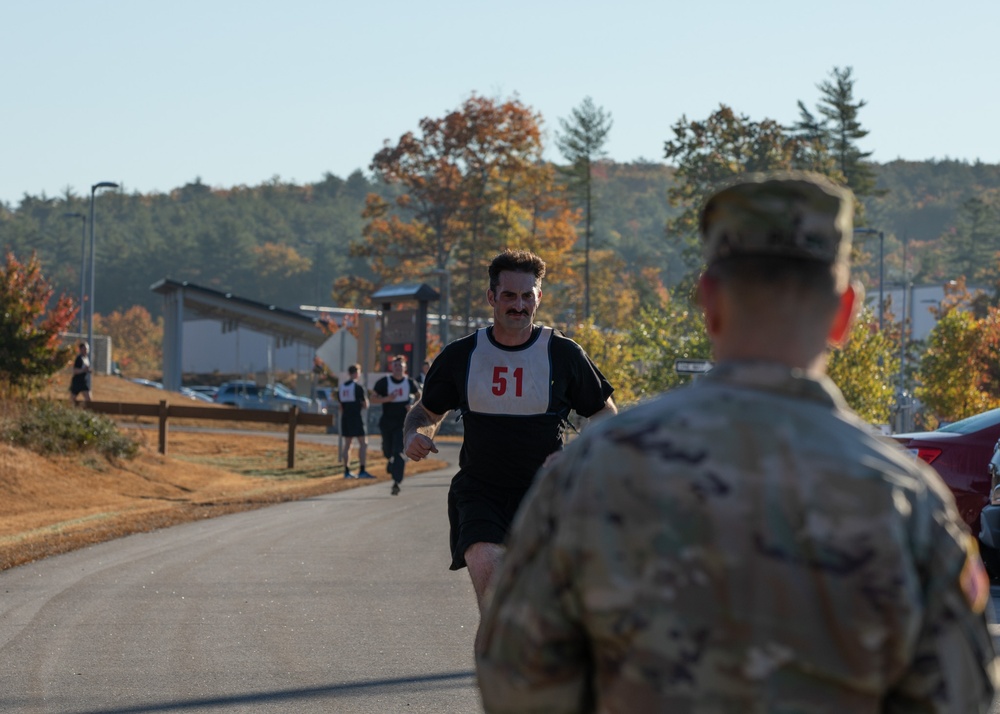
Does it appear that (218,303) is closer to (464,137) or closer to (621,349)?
(464,137)

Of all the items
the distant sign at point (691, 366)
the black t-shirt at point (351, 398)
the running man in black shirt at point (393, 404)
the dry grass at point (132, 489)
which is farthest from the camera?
the black t-shirt at point (351, 398)

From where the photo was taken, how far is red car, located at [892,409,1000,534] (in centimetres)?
1213

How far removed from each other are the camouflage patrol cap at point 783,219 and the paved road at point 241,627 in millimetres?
4846

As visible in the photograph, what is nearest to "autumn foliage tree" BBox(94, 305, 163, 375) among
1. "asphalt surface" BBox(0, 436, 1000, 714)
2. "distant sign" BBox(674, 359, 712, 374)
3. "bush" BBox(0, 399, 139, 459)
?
"bush" BBox(0, 399, 139, 459)

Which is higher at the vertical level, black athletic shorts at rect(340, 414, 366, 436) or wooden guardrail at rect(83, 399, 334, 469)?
black athletic shorts at rect(340, 414, 366, 436)

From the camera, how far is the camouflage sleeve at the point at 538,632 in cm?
243

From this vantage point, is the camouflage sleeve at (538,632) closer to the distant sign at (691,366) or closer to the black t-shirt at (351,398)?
the distant sign at (691,366)

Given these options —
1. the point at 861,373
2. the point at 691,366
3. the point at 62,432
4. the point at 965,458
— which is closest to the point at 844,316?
the point at 965,458

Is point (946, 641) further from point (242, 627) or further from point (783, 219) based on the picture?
point (242, 627)

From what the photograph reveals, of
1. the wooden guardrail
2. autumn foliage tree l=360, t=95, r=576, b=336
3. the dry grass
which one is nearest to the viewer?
the dry grass

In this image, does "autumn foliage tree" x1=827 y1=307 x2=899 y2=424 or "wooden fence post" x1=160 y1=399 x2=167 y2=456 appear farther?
"autumn foliage tree" x1=827 y1=307 x2=899 y2=424

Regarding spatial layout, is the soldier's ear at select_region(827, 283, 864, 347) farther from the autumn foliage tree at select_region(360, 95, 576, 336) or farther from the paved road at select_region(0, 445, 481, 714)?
the autumn foliage tree at select_region(360, 95, 576, 336)

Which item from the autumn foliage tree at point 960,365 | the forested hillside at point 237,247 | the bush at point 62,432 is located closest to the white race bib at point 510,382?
the bush at point 62,432

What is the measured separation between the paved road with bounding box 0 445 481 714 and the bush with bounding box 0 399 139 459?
25.6 ft
